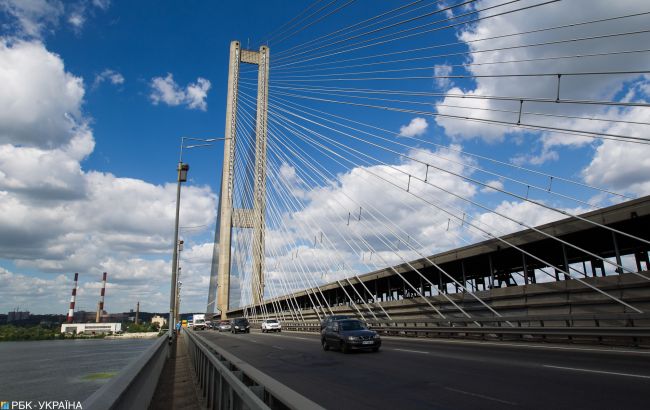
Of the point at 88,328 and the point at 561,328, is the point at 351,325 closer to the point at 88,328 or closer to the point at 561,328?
the point at 561,328

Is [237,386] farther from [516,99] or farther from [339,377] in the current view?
[516,99]

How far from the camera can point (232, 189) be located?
167 feet

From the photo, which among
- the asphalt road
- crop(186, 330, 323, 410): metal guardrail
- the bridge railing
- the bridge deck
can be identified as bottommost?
the bridge deck

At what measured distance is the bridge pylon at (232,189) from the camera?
44.2 metres

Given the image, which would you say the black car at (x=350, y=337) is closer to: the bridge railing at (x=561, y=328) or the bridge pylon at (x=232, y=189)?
the bridge railing at (x=561, y=328)

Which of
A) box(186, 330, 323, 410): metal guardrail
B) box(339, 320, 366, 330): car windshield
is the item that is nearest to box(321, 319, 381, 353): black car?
box(339, 320, 366, 330): car windshield

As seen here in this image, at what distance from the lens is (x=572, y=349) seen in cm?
1606

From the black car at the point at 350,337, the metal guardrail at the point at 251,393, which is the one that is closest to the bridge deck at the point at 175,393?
the metal guardrail at the point at 251,393

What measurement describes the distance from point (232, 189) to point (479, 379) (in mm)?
43038

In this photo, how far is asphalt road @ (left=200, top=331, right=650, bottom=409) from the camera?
25.9 feet

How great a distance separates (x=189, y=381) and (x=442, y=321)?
14.3 meters

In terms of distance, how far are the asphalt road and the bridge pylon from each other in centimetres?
2973

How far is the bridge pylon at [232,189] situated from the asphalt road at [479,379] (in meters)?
29.7

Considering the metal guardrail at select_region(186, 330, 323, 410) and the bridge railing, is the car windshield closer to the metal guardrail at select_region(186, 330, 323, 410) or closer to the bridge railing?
the bridge railing
